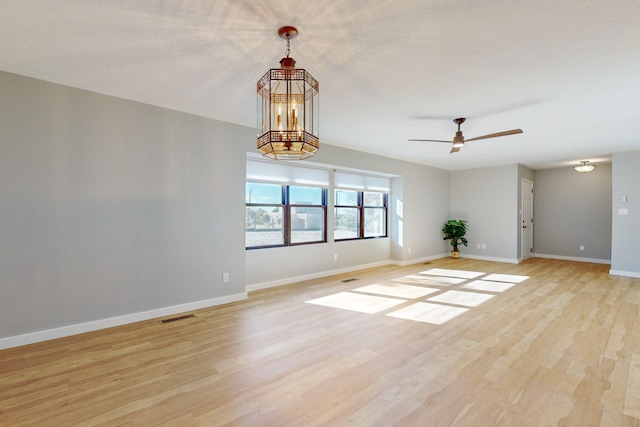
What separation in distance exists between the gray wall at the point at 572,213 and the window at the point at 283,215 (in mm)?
6462

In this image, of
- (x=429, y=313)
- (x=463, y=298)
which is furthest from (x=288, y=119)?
(x=463, y=298)

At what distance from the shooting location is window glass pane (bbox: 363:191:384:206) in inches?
267

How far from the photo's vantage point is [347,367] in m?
2.40

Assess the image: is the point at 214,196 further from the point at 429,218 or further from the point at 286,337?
the point at 429,218

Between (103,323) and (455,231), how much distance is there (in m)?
7.57

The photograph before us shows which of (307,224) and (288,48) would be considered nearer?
(288,48)

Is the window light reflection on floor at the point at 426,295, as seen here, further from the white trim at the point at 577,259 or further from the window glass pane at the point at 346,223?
the white trim at the point at 577,259

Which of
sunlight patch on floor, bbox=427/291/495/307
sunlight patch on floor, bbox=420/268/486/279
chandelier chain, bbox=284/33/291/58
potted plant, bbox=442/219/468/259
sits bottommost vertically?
sunlight patch on floor, bbox=427/291/495/307

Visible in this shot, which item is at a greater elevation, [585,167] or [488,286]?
[585,167]

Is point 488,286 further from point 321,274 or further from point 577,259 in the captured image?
point 577,259

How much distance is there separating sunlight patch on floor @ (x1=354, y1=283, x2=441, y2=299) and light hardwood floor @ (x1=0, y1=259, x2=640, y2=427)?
34cm

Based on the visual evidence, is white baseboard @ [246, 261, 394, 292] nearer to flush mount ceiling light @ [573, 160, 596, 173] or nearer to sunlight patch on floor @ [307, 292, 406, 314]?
sunlight patch on floor @ [307, 292, 406, 314]

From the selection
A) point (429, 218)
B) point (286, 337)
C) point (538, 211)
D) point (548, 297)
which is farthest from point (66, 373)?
point (538, 211)

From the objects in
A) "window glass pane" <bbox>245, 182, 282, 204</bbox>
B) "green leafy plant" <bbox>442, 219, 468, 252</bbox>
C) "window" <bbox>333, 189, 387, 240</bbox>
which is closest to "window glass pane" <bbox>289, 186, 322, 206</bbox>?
"window glass pane" <bbox>245, 182, 282, 204</bbox>
